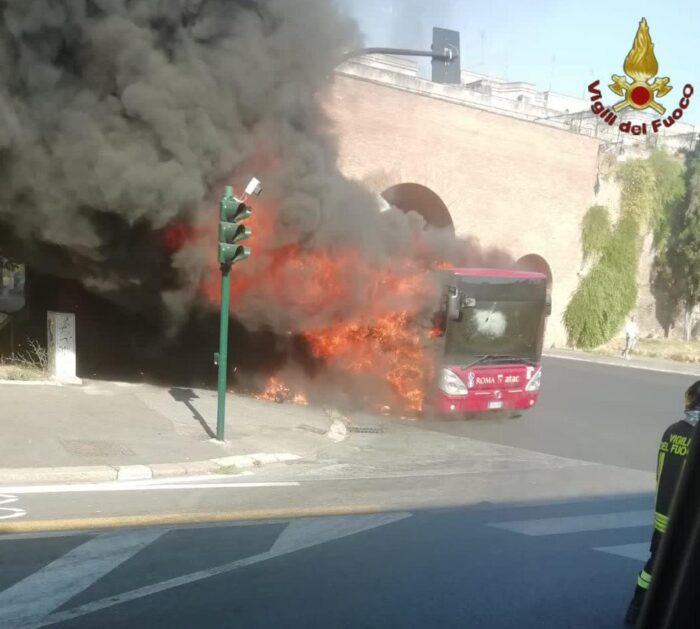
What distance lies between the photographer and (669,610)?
1.45 metres

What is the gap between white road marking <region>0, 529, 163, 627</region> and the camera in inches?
165

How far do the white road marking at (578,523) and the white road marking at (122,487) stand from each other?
2.50 metres

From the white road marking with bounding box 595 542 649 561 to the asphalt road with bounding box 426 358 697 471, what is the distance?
417 centimetres

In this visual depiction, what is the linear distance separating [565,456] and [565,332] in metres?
21.0

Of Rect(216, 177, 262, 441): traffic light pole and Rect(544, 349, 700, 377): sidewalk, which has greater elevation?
Rect(216, 177, 262, 441): traffic light pole

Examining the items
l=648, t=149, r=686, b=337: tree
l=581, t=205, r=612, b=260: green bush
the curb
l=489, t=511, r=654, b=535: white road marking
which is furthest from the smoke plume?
l=648, t=149, r=686, b=337: tree

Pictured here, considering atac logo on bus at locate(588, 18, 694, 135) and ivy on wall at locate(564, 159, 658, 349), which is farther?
ivy on wall at locate(564, 159, 658, 349)

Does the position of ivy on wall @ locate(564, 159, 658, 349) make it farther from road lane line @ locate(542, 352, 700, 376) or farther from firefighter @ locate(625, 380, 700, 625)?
firefighter @ locate(625, 380, 700, 625)

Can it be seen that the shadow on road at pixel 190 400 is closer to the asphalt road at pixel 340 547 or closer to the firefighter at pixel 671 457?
the asphalt road at pixel 340 547

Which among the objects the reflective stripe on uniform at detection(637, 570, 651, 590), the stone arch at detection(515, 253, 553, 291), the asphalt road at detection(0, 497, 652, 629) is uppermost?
the stone arch at detection(515, 253, 553, 291)

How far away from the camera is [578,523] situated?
6.70 m

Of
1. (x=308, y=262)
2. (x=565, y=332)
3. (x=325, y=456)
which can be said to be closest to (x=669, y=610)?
(x=325, y=456)

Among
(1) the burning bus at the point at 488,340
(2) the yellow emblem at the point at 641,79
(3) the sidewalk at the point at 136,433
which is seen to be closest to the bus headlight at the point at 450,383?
(1) the burning bus at the point at 488,340

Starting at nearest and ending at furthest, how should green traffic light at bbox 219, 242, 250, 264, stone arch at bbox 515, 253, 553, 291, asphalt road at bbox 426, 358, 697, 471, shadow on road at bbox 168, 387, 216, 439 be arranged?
green traffic light at bbox 219, 242, 250, 264
shadow on road at bbox 168, 387, 216, 439
asphalt road at bbox 426, 358, 697, 471
stone arch at bbox 515, 253, 553, 291
